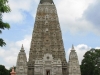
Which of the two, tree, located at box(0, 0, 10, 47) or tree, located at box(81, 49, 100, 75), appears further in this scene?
tree, located at box(81, 49, 100, 75)

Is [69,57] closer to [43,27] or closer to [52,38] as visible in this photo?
[52,38]

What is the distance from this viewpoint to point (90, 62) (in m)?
58.8

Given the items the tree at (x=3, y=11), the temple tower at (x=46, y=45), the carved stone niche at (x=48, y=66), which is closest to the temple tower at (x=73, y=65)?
the temple tower at (x=46, y=45)

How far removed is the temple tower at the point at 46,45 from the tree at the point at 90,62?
40.6 ft

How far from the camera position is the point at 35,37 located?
2020 inches

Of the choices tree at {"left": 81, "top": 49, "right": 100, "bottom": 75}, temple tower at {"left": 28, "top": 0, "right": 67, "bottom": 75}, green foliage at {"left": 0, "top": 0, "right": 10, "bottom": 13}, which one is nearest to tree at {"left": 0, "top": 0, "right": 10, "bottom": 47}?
green foliage at {"left": 0, "top": 0, "right": 10, "bottom": 13}

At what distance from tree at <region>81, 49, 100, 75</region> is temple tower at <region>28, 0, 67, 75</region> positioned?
12363 mm

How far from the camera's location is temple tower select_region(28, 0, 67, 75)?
4738 centimetres

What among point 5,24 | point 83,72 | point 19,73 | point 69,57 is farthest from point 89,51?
point 5,24

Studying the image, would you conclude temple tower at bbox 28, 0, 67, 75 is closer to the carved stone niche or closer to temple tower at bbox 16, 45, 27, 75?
the carved stone niche

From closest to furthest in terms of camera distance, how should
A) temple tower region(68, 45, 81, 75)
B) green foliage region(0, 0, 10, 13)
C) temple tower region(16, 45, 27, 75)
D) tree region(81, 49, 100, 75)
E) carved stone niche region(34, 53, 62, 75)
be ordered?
1. green foliage region(0, 0, 10, 13)
2. carved stone niche region(34, 53, 62, 75)
3. temple tower region(16, 45, 27, 75)
4. temple tower region(68, 45, 81, 75)
5. tree region(81, 49, 100, 75)

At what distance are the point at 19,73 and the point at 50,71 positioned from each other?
7256mm

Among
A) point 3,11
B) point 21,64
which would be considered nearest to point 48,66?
point 21,64

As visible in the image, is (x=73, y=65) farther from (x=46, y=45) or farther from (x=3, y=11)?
(x=3, y=11)
